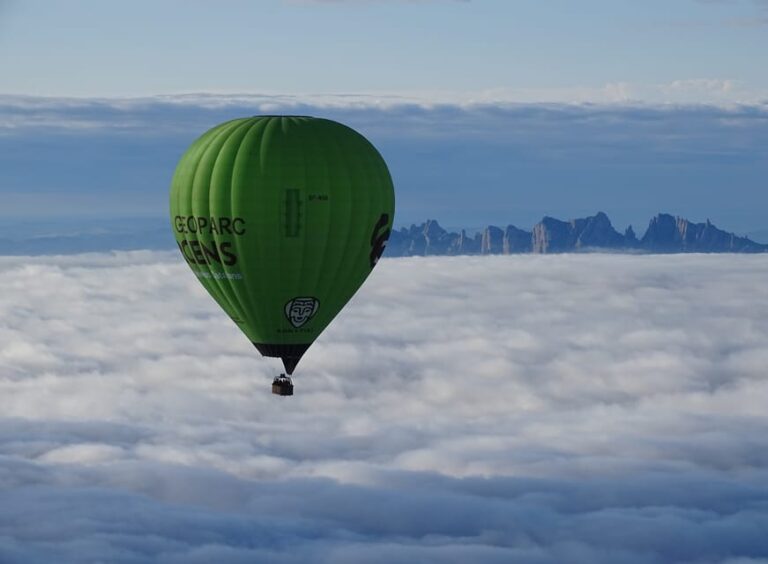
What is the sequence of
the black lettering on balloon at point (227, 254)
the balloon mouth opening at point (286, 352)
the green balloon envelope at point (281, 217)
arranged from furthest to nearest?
the balloon mouth opening at point (286, 352)
the black lettering on balloon at point (227, 254)
the green balloon envelope at point (281, 217)

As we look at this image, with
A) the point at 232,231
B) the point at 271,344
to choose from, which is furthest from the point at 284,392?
the point at 232,231

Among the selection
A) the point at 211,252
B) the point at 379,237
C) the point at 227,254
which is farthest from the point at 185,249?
the point at 379,237

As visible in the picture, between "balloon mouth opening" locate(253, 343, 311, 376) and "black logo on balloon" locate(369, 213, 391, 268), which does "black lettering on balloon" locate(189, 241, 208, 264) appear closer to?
"balloon mouth opening" locate(253, 343, 311, 376)

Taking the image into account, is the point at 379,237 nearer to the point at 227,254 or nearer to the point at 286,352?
the point at 286,352

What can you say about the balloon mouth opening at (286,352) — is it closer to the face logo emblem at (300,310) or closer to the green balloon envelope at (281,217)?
the green balloon envelope at (281,217)

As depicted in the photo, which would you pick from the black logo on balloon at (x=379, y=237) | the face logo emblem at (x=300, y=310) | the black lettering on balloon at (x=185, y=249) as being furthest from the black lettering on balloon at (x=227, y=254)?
the black logo on balloon at (x=379, y=237)
